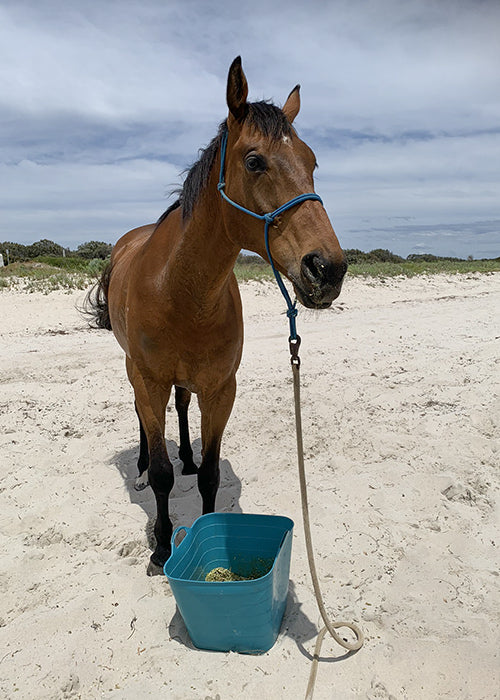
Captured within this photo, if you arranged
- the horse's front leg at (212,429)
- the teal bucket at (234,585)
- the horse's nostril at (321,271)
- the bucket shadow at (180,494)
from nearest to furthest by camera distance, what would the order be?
the horse's nostril at (321,271) → the teal bucket at (234,585) → the horse's front leg at (212,429) → the bucket shadow at (180,494)

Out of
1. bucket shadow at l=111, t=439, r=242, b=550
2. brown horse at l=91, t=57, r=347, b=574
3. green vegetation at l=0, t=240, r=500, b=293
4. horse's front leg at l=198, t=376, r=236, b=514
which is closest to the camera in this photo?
brown horse at l=91, t=57, r=347, b=574

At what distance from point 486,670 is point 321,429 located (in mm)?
2562

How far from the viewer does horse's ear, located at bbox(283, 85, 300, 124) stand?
7.89 ft

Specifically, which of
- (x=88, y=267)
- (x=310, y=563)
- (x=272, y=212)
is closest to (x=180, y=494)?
(x=310, y=563)

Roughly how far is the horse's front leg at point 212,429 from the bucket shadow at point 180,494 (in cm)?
36

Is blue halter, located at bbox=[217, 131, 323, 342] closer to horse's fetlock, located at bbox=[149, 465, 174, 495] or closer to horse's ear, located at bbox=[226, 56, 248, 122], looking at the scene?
horse's ear, located at bbox=[226, 56, 248, 122]

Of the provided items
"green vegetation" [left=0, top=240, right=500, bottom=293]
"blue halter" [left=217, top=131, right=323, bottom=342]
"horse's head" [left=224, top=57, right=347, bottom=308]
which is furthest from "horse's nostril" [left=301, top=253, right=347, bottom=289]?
"green vegetation" [left=0, top=240, right=500, bottom=293]

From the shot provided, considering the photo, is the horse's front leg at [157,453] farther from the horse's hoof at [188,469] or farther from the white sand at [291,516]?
the horse's hoof at [188,469]

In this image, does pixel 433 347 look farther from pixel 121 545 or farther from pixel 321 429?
pixel 121 545

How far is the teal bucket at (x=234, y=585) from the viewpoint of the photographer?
6.77ft

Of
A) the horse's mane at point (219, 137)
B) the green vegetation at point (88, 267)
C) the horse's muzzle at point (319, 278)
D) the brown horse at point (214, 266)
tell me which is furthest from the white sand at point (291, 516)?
the horse's mane at point (219, 137)

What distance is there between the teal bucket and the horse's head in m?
1.24

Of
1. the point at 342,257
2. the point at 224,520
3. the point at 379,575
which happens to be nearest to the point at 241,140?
the point at 342,257

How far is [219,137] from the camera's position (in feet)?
7.48
